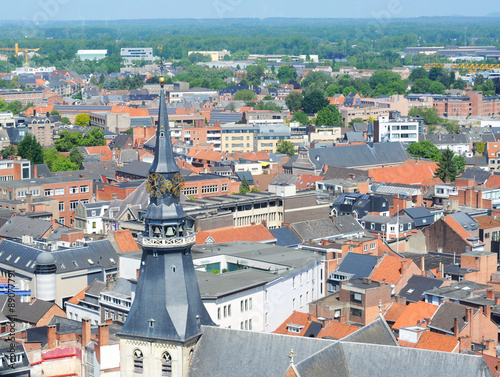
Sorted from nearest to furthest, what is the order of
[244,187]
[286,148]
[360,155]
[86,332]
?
[86,332] < [244,187] < [360,155] < [286,148]

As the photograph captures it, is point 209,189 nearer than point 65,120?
Yes

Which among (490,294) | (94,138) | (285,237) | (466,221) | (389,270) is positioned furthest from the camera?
(94,138)

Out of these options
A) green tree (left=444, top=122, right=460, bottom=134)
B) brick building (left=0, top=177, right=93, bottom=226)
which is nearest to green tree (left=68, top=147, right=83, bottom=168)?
brick building (left=0, top=177, right=93, bottom=226)

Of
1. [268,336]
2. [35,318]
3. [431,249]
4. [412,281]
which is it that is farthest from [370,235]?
[268,336]

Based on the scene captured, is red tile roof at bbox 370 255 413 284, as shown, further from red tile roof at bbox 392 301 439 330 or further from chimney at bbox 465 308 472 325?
chimney at bbox 465 308 472 325

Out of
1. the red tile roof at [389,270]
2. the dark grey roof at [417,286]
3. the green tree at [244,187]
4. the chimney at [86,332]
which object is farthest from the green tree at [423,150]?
the chimney at [86,332]

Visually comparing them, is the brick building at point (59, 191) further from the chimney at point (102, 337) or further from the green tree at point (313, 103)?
the green tree at point (313, 103)

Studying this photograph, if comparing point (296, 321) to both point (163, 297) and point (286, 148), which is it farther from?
point (286, 148)

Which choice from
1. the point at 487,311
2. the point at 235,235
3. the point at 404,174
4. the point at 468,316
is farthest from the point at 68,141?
the point at 468,316
